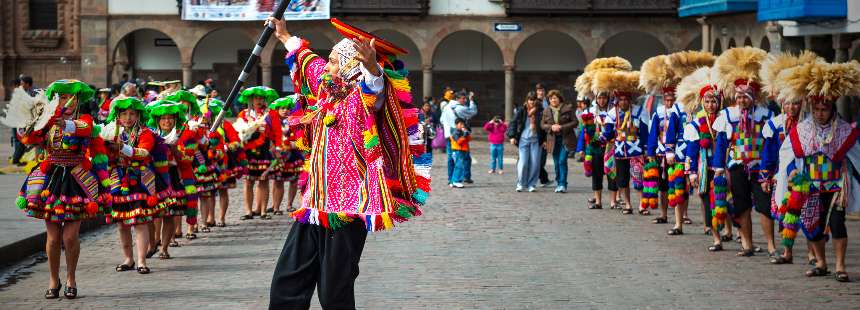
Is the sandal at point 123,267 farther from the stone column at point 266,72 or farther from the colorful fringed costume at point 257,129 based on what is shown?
the stone column at point 266,72

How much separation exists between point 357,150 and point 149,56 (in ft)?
142

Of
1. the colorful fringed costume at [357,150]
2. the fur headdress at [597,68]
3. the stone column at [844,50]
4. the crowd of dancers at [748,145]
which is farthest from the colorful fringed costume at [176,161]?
the stone column at [844,50]

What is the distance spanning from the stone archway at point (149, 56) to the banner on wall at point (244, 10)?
3.00 m

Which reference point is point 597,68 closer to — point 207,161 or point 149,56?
point 207,161

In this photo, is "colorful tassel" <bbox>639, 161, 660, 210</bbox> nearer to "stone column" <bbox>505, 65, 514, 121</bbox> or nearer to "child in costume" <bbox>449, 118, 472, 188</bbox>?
"child in costume" <bbox>449, 118, 472, 188</bbox>

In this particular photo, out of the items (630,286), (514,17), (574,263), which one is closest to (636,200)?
(574,263)

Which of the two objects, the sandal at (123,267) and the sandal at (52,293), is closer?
the sandal at (52,293)

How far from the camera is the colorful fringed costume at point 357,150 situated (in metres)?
7.34

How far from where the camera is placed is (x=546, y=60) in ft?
162

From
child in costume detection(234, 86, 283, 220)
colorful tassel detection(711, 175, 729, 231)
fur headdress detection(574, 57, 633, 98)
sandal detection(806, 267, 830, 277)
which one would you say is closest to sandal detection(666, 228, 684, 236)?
colorful tassel detection(711, 175, 729, 231)

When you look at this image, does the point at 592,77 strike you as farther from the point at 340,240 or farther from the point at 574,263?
the point at 340,240

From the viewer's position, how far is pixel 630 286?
10.8m

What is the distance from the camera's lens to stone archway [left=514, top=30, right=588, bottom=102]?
49.0 m

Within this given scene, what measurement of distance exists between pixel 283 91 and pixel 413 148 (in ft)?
137
